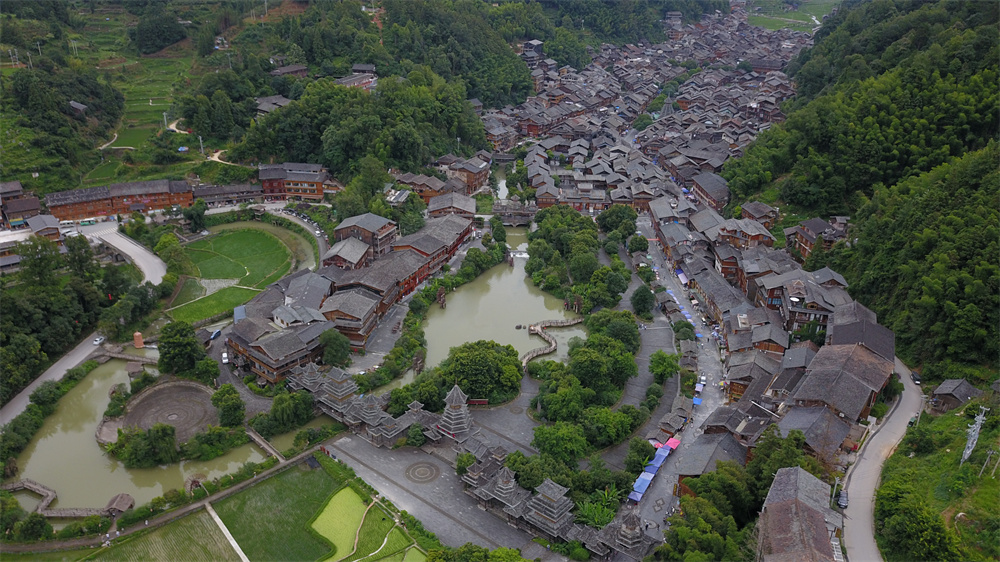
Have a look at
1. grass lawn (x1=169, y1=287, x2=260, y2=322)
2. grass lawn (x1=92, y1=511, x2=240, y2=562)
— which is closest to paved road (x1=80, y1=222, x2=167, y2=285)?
grass lawn (x1=169, y1=287, x2=260, y2=322)

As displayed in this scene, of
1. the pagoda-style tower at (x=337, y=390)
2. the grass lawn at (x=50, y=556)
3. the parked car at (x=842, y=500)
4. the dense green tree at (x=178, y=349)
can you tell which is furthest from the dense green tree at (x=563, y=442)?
the dense green tree at (x=178, y=349)

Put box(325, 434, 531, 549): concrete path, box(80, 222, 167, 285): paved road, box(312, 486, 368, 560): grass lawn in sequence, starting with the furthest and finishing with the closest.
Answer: box(80, 222, 167, 285): paved road → box(325, 434, 531, 549): concrete path → box(312, 486, 368, 560): grass lawn

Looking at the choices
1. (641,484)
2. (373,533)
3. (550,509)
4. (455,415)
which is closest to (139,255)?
(455,415)

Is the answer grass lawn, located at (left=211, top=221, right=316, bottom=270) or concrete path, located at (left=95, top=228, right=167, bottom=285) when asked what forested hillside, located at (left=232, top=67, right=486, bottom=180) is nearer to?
grass lawn, located at (left=211, top=221, right=316, bottom=270)

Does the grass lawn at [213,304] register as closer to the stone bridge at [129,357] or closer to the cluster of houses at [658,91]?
the stone bridge at [129,357]

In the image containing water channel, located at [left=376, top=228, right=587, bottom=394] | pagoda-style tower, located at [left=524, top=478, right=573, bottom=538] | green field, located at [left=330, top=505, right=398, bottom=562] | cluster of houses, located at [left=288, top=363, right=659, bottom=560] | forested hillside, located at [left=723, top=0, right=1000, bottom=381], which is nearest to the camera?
cluster of houses, located at [left=288, top=363, right=659, bottom=560]

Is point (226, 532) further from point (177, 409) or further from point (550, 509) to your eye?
point (550, 509)

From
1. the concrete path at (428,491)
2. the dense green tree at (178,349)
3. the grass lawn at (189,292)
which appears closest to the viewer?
the concrete path at (428,491)
